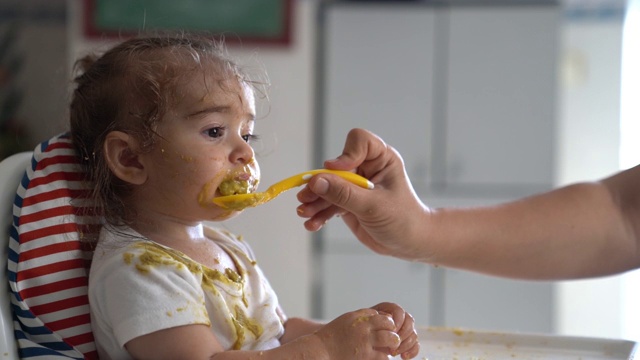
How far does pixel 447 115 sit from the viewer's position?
3252mm

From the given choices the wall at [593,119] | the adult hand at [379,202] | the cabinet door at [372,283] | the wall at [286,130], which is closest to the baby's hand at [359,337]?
the adult hand at [379,202]

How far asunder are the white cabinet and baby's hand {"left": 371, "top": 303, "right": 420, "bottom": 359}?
90.9 inches

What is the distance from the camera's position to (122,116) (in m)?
0.94

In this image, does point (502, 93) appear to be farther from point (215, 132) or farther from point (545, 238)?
point (215, 132)

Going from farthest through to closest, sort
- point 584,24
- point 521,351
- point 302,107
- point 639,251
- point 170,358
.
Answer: point 584,24 → point 302,107 → point 639,251 → point 521,351 → point 170,358

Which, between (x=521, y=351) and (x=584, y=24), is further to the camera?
(x=584, y=24)

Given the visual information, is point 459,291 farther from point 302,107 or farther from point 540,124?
point 302,107

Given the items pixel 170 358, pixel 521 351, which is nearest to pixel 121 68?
pixel 170 358

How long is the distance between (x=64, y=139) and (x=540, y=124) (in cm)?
254

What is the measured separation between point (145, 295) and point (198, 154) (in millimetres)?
181

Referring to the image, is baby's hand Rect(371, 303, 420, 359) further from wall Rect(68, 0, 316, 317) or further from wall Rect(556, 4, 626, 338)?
wall Rect(556, 4, 626, 338)

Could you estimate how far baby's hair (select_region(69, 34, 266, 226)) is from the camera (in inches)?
36.7

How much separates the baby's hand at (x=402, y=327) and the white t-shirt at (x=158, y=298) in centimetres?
16

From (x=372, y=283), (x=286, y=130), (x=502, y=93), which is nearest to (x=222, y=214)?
(x=286, y=130)
